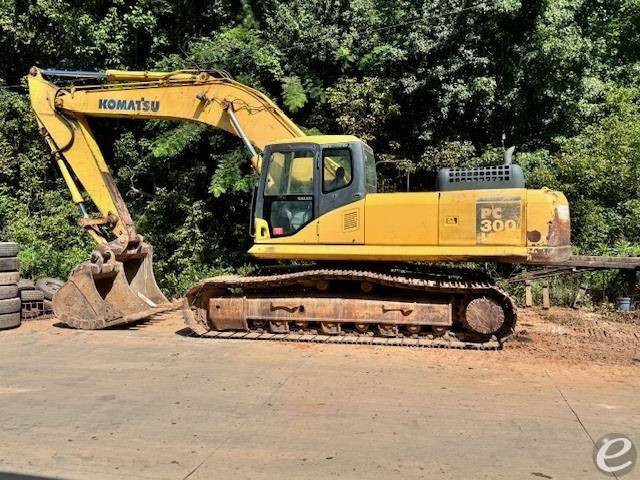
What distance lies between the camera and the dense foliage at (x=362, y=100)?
12828 millimetres

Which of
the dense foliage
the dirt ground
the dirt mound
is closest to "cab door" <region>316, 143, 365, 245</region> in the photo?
the dirt ground

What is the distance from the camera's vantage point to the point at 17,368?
22.5 feet

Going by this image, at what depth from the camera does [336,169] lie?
8.27 m

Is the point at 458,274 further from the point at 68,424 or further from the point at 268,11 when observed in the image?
the point at 268,11

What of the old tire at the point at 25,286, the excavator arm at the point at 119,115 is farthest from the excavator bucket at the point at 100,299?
the old tire at the point at 25,286

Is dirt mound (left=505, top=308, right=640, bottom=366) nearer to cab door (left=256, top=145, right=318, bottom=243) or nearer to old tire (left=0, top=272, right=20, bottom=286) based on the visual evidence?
cab door (left=256, top=145, right=318, bottom=243)

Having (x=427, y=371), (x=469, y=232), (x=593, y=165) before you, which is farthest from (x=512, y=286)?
(x=427, y=371)

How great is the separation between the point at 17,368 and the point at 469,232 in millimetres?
5706

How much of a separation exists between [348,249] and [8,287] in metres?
5.60

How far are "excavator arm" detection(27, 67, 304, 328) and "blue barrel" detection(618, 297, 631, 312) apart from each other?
6.27m

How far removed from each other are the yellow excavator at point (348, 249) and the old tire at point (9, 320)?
3.49ft

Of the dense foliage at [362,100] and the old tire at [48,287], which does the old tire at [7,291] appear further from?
the dense foliage at [362,100]

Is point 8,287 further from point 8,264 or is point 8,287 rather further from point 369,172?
point 369,172

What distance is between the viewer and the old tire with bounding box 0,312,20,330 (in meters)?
9.48
